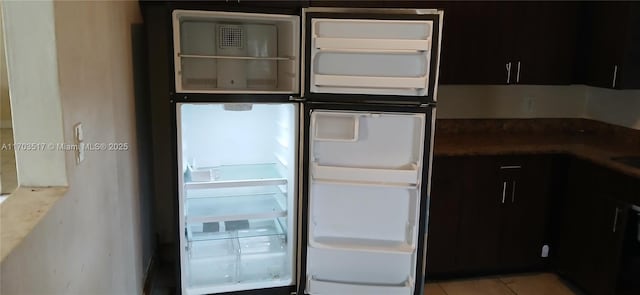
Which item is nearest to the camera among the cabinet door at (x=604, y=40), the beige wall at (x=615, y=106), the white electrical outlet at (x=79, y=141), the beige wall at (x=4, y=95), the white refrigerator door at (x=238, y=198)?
the white electrical outlet at (x=79, y=141)

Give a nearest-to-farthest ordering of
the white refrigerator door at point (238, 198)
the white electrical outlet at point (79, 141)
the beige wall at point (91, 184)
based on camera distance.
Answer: the beige wall at point (91, 184) < the white electrical outlet at point (79, 141) < the white refrigerator door at point (238, 198)

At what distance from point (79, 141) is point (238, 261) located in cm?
158

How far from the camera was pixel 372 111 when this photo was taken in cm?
248

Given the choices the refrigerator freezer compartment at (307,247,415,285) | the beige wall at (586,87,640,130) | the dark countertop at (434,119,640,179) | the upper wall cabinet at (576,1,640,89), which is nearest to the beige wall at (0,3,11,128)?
the refrigerator freezer compartment at (307,247,415,285)

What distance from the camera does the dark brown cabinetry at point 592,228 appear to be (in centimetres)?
259

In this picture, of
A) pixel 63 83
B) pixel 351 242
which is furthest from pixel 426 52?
pixel 63 83

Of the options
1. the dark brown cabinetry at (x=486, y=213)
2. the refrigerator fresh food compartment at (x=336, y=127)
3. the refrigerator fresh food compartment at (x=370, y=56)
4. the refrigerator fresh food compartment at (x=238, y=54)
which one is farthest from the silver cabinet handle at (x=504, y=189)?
the refrigerator fresh food compartment at (x=238, y=54)

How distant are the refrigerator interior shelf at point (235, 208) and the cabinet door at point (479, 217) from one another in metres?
1.10

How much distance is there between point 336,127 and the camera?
2580 mm

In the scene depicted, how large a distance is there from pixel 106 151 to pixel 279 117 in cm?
118

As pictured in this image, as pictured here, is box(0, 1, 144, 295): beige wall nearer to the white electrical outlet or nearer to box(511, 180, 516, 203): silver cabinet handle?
the white electrical outlet

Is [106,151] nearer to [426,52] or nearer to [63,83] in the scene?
[63,83]

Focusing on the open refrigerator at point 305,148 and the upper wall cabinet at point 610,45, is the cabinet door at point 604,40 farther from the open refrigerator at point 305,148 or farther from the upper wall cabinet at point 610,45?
the open refrigerator at point 305,148

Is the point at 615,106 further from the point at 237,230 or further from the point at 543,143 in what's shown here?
the point at 237,230
